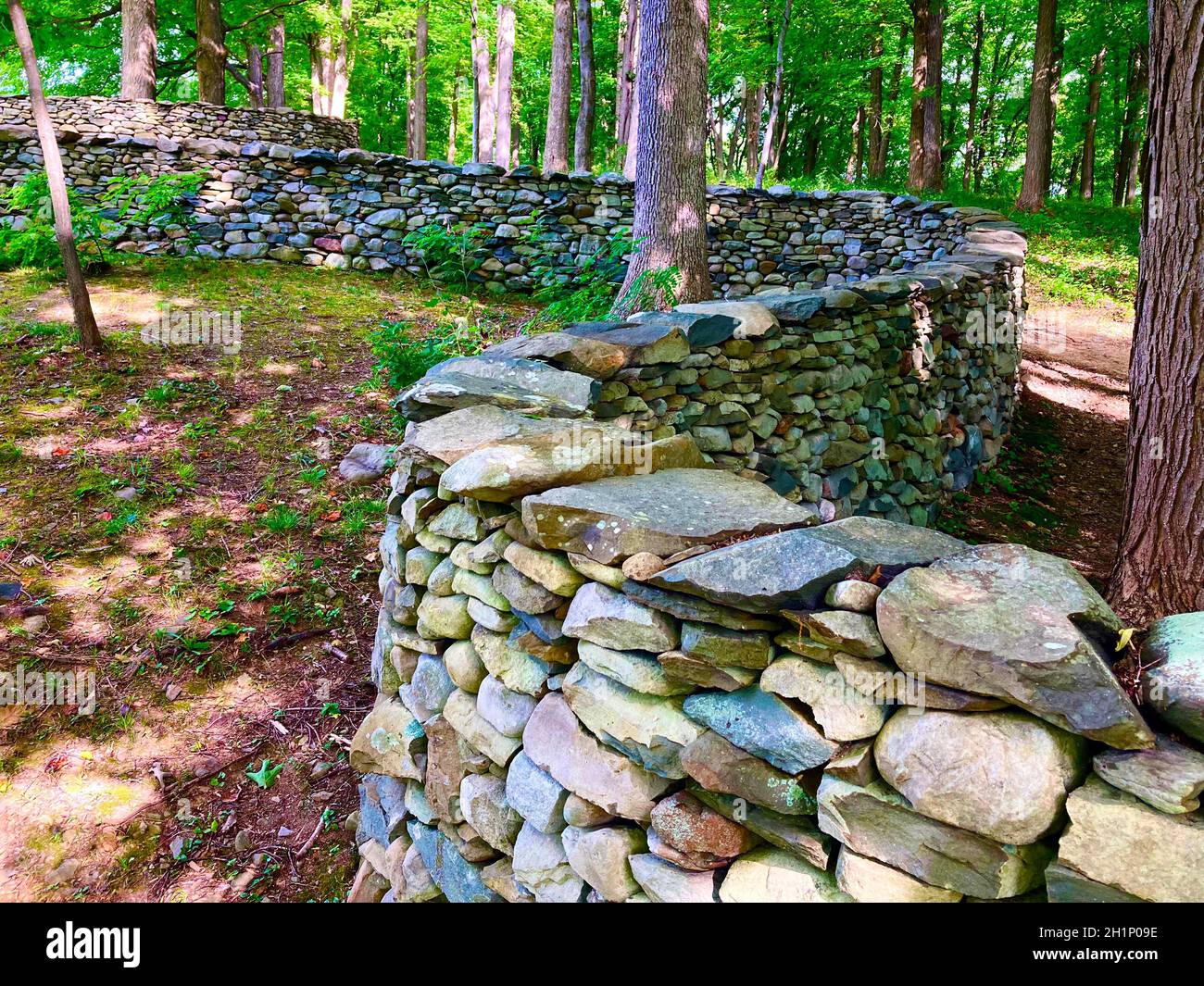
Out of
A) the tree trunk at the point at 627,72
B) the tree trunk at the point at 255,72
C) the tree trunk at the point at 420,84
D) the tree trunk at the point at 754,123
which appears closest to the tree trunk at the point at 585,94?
the tree trunk at the point at 627,72

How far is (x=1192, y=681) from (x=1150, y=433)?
2.10m

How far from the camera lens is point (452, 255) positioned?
29.5 feet

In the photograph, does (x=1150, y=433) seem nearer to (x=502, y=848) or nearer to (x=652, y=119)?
(x=502, y=848)

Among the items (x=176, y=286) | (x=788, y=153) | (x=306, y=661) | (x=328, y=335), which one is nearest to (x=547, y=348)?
(x=306, y=661)

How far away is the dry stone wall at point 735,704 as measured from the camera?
1335 mm

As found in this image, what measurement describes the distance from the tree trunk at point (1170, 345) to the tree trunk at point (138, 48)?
1424 cm

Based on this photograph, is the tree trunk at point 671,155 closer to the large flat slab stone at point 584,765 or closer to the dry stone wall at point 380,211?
the dry stone wall at point 380,211

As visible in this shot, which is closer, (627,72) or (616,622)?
(616,622)

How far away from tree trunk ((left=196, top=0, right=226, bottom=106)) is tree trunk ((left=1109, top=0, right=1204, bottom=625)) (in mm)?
14296

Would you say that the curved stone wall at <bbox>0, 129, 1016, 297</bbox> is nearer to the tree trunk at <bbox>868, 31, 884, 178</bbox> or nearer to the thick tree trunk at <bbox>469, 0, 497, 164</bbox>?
the thick tree trunk at <bbox>469, 0, 497, 164</bbox>

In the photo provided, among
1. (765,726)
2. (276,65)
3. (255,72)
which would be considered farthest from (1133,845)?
(255,72)

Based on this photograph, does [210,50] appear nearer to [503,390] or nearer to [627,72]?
[627,72]

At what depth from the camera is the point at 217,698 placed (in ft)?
11.3

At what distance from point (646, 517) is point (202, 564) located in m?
3.06
